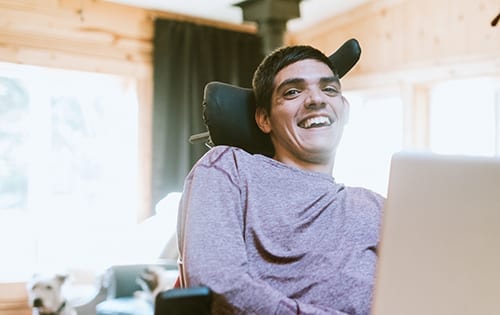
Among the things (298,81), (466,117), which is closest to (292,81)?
(298,81)

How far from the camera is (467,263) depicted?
0.55 m

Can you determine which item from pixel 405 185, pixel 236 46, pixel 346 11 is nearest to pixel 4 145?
pixel 236 46

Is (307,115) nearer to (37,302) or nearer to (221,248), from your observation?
(221,248)


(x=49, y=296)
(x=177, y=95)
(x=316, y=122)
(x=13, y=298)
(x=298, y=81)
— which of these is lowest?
(x=13, y=298)

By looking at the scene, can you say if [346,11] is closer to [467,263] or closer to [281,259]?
[281,259]

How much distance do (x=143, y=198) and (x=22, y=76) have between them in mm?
1179

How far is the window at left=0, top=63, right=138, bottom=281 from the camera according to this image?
4.14 metres

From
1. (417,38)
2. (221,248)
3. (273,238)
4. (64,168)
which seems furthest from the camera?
(64,168)

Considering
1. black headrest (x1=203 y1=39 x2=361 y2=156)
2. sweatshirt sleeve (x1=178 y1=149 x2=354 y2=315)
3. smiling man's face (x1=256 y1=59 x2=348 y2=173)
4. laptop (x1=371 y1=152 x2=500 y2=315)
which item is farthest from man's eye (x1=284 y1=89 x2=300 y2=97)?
laptop (x1=371 y1=152 x2=500 y2=315)

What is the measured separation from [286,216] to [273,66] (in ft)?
1.51

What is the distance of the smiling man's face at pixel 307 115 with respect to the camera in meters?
1.62

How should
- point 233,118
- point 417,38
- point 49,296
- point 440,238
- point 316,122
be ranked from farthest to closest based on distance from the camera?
point 417,38
point 49,296
point 233,118
point 316,122
point 440,238

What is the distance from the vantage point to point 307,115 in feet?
5.32

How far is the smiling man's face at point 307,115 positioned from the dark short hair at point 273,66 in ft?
0.05
